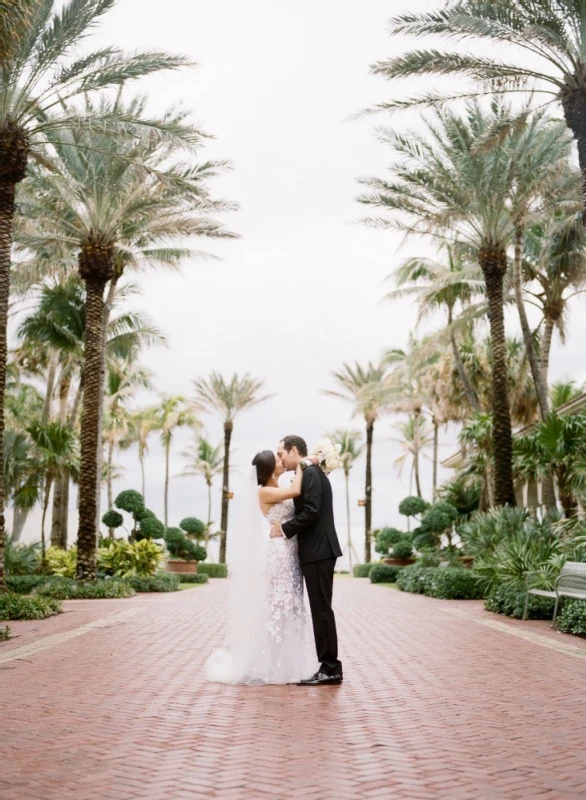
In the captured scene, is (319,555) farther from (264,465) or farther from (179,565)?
(179,565)

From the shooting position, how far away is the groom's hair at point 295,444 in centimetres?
845

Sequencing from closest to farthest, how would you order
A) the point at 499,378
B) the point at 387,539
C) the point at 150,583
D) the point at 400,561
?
the point at 499,378 → the point at 150,583 → the point at 400,561 → the point at 387,539

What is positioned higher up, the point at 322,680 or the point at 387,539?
the point at 387,539

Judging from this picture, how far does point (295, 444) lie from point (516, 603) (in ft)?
26.7

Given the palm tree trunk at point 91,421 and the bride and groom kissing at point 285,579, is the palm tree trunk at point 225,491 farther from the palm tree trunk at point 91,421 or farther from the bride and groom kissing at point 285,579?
the bride and groom kissing at point 285,579

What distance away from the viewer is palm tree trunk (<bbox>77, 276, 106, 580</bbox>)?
2103 centimetres

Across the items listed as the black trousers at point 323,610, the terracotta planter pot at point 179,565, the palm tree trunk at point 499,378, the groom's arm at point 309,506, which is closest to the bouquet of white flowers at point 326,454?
the groom's arm at point 309,506

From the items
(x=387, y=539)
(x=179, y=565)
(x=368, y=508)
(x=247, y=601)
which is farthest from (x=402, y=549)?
(x=247, y=601)

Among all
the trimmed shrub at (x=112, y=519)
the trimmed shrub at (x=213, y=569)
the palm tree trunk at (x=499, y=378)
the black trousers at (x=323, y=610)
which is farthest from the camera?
the trimmed shrub at (x=213, y=569)

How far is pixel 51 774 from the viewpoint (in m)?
4.90

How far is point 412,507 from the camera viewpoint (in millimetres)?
34719

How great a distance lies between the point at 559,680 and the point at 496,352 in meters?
14.4

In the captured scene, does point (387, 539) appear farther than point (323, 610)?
Yes

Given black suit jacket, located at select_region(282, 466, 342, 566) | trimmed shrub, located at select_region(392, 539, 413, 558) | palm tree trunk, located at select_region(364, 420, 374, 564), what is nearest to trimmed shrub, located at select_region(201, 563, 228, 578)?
palm tree trunk, located at select_region(364, 420, 374, 564)
